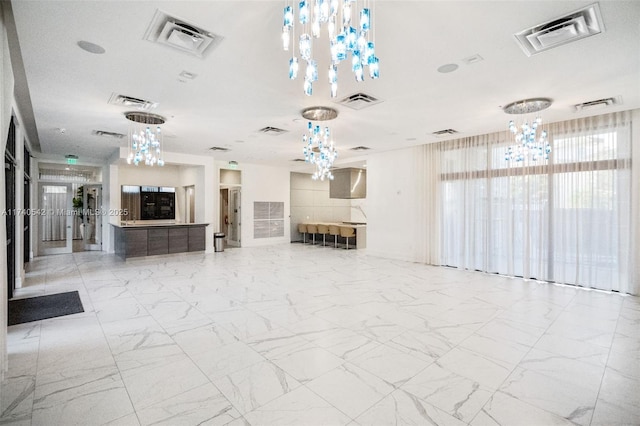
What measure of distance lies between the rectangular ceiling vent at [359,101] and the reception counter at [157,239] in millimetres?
7230

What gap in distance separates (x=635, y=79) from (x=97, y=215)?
14.9 m

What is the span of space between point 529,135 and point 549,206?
77.4 inches

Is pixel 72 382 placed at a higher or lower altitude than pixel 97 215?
lower

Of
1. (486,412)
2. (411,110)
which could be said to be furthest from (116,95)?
(486,412)

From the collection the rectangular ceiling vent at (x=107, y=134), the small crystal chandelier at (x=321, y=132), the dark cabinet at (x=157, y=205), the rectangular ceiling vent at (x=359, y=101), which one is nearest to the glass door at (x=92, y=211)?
the dark cabinet at (x=157, y=205)

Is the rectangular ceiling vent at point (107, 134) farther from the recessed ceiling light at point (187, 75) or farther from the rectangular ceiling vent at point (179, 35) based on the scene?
the rectangular ceiling vent at point (179, 35)

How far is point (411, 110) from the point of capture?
5.84 meters

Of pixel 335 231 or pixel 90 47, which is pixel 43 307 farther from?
pixel 335 231

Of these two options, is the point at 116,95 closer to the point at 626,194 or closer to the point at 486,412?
the point at 486,412

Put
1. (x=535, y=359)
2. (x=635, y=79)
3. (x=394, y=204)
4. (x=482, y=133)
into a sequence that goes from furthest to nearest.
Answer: (x=394, y=204) < (x=482, y=133) < (x=635, y=79) < (x=535, y=359)

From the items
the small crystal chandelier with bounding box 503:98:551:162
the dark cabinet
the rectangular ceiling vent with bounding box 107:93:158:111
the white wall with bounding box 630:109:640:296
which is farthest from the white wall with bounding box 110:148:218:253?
the white wall with bounding box 630:109:640:296

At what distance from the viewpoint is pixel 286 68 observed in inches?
164

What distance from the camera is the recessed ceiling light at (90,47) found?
3.48 m

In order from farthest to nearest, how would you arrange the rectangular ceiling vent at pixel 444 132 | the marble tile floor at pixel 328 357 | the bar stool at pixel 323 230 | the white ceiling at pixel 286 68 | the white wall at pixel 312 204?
the white wall at pixel 312 204
the bar stool at pixel 323 230
the rectangular ceiling vent at pixel 444 132
the white ceiling at pixel 286 68
the marble tile floor at pixel 328 357
